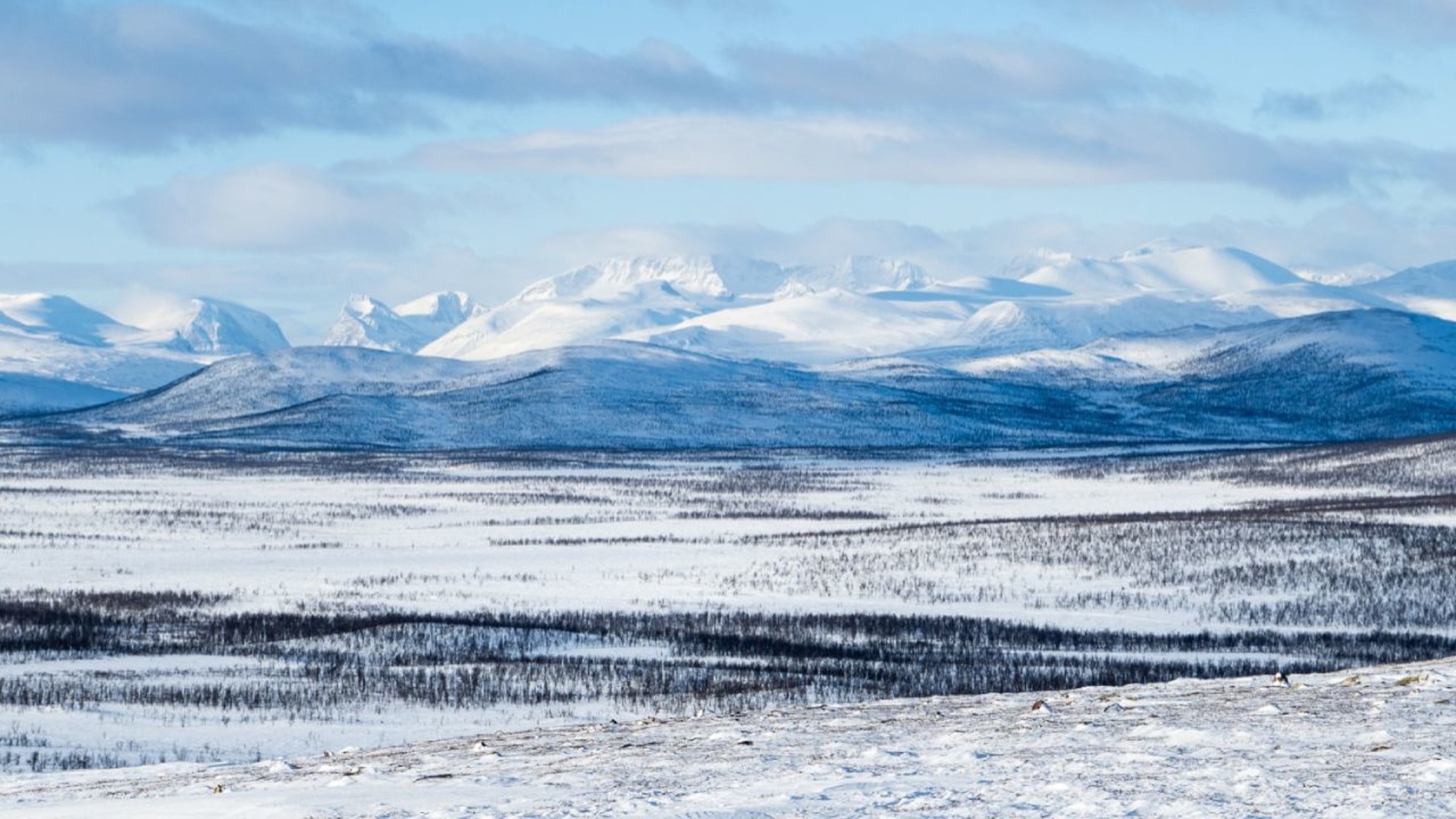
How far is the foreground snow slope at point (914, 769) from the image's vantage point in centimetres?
1391

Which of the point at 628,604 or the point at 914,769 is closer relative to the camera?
the point at 914,769

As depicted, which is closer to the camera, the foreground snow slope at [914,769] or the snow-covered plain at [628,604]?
the foreground snow slope at [914,769]

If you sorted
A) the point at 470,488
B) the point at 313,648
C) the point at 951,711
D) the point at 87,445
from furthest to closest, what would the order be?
1. the point at 87,445
2. the point at 470,488
3. the point at 313,648
4. the point at 951,711

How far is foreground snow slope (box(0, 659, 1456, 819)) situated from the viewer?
13.9 metres

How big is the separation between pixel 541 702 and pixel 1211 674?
11.8 metres

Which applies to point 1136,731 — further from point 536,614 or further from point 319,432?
point 319,432

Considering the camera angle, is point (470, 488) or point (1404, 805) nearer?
point (1404, 805)

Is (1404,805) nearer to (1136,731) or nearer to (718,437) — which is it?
(1136,731)

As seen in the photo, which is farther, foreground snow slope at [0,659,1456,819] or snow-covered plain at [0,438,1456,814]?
snow-covered plain at [0,438,1456,814]

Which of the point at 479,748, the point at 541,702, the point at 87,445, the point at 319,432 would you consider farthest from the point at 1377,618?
the point at 319,432

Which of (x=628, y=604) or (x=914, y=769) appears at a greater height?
(x=914, y=769)

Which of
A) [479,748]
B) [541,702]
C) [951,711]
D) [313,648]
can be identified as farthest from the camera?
[313,648]

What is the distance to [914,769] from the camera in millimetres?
15570

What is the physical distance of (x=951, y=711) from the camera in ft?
66.4
